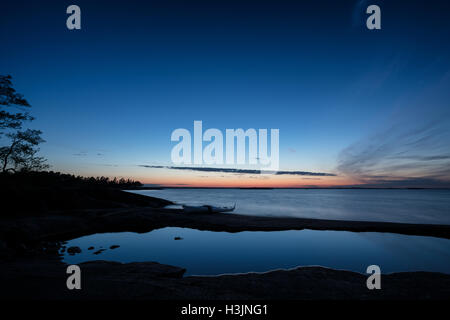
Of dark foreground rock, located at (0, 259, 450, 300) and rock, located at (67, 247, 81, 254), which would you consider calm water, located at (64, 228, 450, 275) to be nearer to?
rock, located at (67, 247, 81, 254)

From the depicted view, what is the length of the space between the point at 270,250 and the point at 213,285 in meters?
8.24

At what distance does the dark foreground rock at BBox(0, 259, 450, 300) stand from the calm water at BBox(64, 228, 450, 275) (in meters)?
3.10

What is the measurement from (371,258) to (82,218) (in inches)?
1032

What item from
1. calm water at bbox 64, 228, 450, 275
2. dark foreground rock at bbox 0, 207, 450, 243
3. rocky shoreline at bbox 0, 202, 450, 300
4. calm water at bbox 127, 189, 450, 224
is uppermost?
rocky shoreline at bbox 0, 202, 450, 300

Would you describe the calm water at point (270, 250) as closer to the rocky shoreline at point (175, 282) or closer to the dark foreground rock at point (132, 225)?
the dark foreground rock at point (132, 225)

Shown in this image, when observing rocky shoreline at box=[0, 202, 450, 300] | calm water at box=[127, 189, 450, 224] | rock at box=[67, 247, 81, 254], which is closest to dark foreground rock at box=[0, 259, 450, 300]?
rocky shoreline at box=[0, 202, 450, 300]

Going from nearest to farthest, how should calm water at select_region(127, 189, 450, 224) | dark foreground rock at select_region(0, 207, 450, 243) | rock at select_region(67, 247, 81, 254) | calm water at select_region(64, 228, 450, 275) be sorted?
1. calm water at select_region(64, 228, 450, 275)
2. rock at select_region(67, 247, 81, 254)
3. dark foreground rock at select_region(0, 207, 450, 243)
4. calm water at select_region(127, 189, 450, 224)

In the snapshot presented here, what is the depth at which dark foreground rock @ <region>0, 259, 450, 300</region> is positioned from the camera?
19.4 feet

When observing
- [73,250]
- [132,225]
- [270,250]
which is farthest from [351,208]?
[73,250]

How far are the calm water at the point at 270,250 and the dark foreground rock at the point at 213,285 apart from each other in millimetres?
3103

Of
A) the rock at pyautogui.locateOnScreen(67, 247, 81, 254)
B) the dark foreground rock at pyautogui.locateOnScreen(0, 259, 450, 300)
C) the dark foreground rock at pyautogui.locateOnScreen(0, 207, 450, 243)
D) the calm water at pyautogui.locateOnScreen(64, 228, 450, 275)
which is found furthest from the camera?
the dark foreground rock at pyautogui.locateOnScreen(0, 207, 450, 243)

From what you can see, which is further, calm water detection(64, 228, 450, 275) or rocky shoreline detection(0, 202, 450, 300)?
calm water detection(64, 228, 450, 275)

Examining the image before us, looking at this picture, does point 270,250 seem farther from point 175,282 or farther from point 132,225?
point 132,225

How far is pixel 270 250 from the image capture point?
1459 cm
